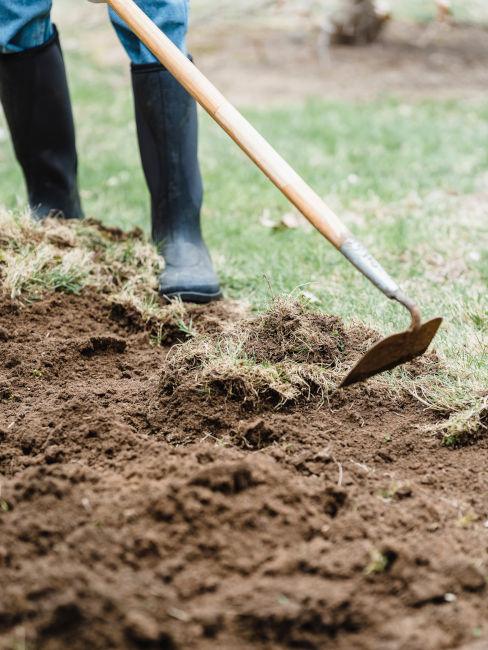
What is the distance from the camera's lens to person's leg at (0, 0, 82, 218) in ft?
10.0

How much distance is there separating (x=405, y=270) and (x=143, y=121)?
122cm

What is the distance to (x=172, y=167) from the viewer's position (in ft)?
10.3

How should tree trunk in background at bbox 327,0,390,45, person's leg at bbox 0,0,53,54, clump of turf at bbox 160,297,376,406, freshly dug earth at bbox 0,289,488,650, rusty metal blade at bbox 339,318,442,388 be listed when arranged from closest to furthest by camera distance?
freshly dug earth at bbox 0,289,488,650 → rusty metal blade at bbox 339,318,442,388 → clump of turf at bbox 160,297,376,406 → person's leg at bbox 0,0,53,54 → tree trunk in background at bbox 327,0,390,45

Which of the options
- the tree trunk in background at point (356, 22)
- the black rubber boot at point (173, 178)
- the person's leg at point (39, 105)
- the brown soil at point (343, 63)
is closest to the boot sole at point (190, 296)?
the black rubber boot at point (173, 178)

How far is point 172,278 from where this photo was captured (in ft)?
9.96

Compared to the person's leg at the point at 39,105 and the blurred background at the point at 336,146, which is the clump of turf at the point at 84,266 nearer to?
the person's leg at the point at 39,105

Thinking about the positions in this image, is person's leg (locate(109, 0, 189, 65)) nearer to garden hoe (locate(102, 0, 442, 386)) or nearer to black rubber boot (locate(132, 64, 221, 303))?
black rubber boot (locate(132, 64, 221, 303))

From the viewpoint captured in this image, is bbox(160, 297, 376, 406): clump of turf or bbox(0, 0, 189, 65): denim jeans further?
bbox(0, 0, 189, 65): denim jeans

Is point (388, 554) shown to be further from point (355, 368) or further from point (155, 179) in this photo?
point (155, 179)

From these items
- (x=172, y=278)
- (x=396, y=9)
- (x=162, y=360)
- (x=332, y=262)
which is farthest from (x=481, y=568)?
(x=396, y=9)

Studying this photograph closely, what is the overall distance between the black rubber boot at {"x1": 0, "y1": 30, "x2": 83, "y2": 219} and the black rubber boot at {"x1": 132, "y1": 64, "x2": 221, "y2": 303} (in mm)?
423

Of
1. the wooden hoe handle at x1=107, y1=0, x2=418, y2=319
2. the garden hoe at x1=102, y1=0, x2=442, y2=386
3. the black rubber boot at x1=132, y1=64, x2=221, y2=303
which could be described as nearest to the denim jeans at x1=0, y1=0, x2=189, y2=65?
the black rubber boot at x1=132, y1=64, x2=221, y2=303

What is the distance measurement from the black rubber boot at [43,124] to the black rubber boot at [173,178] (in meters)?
0.42

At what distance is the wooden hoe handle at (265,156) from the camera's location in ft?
6.97
